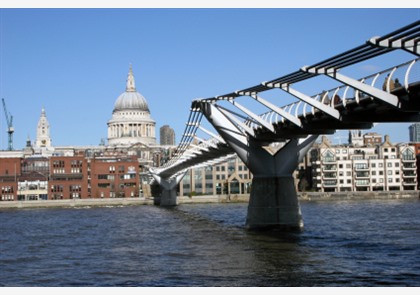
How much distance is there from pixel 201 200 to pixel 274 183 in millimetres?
85497

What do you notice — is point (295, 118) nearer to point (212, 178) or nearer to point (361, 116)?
point (361, 116)

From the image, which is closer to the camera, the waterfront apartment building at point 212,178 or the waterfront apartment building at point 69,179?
the waterfront apartment building at point 69,179

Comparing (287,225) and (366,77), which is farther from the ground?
(366,77)

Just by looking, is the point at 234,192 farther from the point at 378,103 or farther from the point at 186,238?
the point at 378,103

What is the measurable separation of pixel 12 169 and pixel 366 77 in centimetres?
12234

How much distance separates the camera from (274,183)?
167ft

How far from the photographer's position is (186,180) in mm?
147125

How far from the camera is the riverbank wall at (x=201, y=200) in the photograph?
424 feet

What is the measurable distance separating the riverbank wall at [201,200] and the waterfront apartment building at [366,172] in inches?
291

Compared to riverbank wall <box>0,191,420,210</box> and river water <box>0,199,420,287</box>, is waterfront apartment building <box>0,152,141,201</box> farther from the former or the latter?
river water <box>0,199,420,287</box>

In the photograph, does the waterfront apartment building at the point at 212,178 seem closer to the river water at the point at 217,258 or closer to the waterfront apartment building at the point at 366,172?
the waterfront apartment building at the point at 366,172

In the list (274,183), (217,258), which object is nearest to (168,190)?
(274,183)

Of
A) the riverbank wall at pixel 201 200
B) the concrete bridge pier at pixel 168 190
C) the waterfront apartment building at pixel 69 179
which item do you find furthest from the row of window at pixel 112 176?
the concrete bridge pier at pixel 168 190

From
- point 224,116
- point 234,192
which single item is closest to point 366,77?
point 224,116
